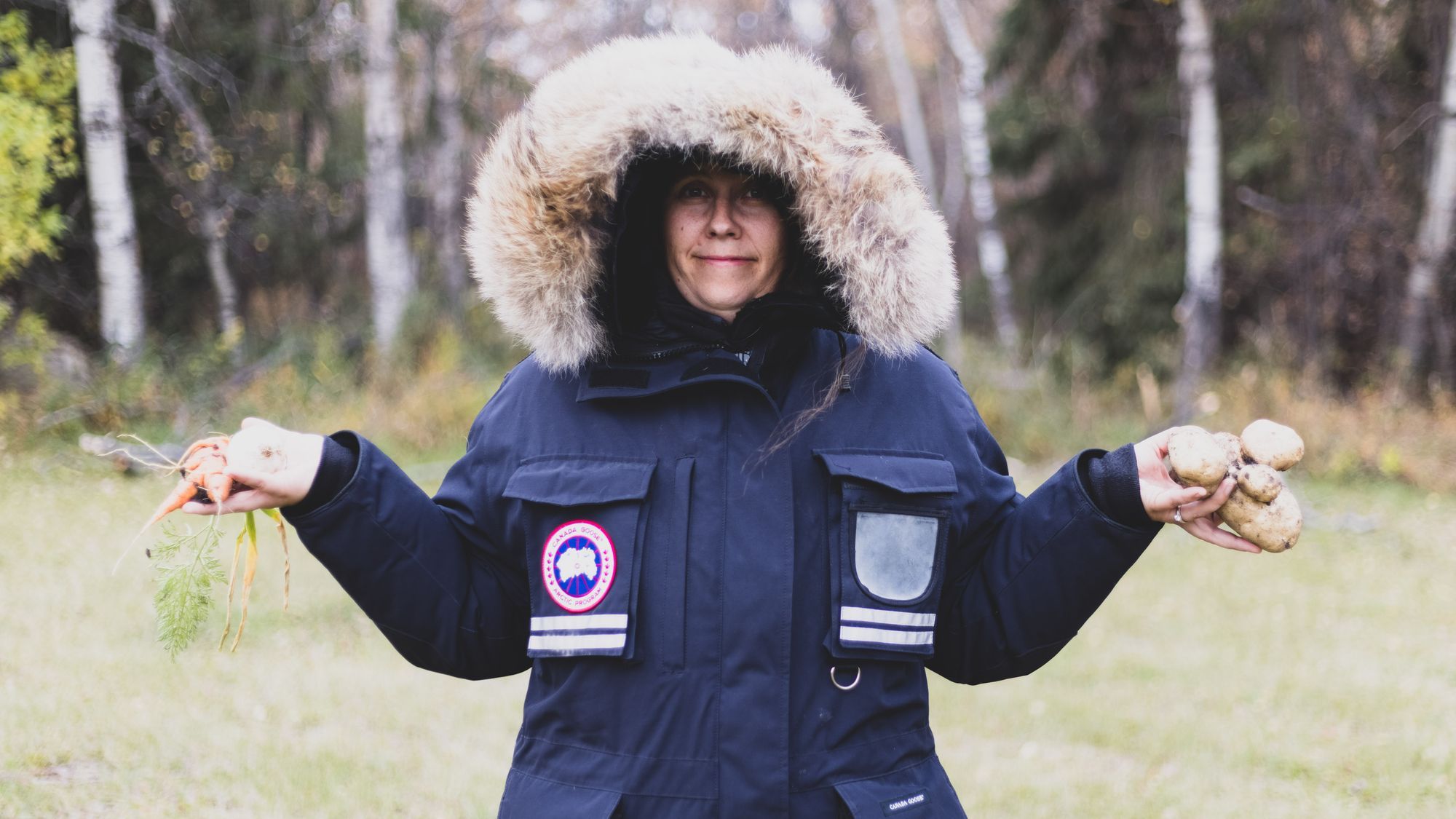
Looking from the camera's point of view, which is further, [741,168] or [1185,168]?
[1185,168]

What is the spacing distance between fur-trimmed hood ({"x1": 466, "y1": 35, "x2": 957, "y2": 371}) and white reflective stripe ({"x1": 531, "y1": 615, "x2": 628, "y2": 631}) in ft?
1.63

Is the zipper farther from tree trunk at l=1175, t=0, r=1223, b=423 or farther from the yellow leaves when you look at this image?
tree trunk at l=1175, t=0, r=1223, b=423

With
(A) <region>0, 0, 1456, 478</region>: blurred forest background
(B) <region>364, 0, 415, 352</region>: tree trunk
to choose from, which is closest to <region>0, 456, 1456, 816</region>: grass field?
(A) <region>0, 0, 1456, 478</region>: blurred forest background

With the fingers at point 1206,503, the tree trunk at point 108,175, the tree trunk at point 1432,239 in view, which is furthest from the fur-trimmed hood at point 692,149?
the tree trunk at point 1432,239

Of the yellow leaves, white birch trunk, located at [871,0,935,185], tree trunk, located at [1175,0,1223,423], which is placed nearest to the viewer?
the yellow leaves

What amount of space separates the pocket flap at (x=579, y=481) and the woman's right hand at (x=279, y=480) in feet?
1.13

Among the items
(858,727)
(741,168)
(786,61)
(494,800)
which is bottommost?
(494,800)

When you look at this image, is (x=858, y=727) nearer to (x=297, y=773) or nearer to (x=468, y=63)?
(x=297, y=773)

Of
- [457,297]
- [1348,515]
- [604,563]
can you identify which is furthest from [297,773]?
[457,297]

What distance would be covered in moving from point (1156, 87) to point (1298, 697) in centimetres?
978

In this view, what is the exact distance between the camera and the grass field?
15.1 ft

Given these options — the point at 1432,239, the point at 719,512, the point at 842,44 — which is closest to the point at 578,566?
the point at 719,512

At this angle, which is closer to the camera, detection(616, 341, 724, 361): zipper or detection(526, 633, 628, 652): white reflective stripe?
detection(526, 633, 628, 652): white reflective stripe

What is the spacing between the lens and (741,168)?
2.39 meters
